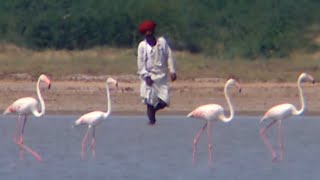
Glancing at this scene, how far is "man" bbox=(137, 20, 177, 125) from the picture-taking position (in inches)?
653

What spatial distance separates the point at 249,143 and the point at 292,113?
129 cm

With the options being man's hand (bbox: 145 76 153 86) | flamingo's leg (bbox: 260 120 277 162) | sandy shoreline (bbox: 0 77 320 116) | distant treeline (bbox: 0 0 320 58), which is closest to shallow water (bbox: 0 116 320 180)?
flamingo's leg (bbox: 260 120 277 162)

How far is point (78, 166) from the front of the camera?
45.4 feet

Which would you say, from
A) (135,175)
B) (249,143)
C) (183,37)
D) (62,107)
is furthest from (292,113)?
(183,37)

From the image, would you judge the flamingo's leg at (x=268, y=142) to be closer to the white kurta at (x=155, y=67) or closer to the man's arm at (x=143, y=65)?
the white kurta at (x=155, y=67)

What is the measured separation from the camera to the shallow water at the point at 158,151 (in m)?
13.3

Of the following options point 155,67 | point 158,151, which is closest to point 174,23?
point 155,67

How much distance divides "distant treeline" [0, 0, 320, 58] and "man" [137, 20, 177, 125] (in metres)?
13.2

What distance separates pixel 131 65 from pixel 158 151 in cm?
1189

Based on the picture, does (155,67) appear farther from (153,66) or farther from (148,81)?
(148,81)

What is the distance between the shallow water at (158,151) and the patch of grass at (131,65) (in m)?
6.00

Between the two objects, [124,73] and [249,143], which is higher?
[124,73]

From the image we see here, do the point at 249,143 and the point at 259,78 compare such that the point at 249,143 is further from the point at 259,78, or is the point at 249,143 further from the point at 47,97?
the point at 259,78

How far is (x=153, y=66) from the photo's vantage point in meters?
16.6
